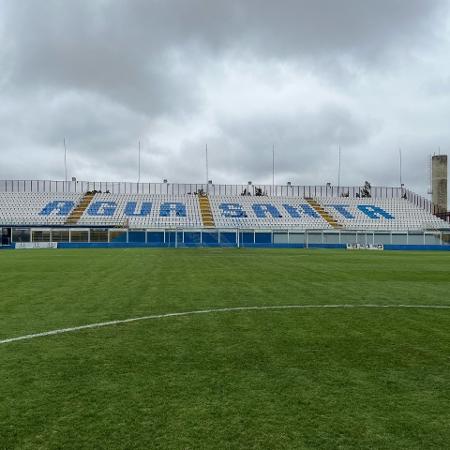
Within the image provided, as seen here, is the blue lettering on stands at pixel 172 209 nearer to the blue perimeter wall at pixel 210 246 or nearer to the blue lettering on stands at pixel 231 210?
the blue lettering on stands at pixel 231 210

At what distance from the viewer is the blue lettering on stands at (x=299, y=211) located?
75500 millimetres

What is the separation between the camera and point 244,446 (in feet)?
12.4

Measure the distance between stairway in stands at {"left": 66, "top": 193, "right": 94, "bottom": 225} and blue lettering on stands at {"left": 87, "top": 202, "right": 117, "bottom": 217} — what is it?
1.12 m

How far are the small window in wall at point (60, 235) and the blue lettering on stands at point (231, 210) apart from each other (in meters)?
24.3

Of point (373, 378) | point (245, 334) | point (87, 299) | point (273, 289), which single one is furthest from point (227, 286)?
point (373, 378)

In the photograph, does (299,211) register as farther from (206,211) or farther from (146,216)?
(146,216)

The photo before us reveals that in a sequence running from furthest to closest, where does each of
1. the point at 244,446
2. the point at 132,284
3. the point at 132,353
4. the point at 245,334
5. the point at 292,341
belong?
the point at 132,284 → the point at 245,334 → the point at 292,341 → the point at 132,353 → the point at 244,446

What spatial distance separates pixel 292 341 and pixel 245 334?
88cm

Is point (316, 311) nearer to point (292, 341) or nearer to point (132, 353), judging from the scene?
point (292, 341)

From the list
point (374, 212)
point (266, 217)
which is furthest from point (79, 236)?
point (374, 212)

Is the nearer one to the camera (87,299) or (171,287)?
(87,299)

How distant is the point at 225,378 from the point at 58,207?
72.3 m

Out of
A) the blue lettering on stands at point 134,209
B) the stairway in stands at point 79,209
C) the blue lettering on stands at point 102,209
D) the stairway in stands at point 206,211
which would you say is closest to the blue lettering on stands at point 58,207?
the stairway in stands at point 79,209

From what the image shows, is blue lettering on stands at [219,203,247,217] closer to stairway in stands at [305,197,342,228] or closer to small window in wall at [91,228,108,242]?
stairway in stands at [305,197,342,228]
